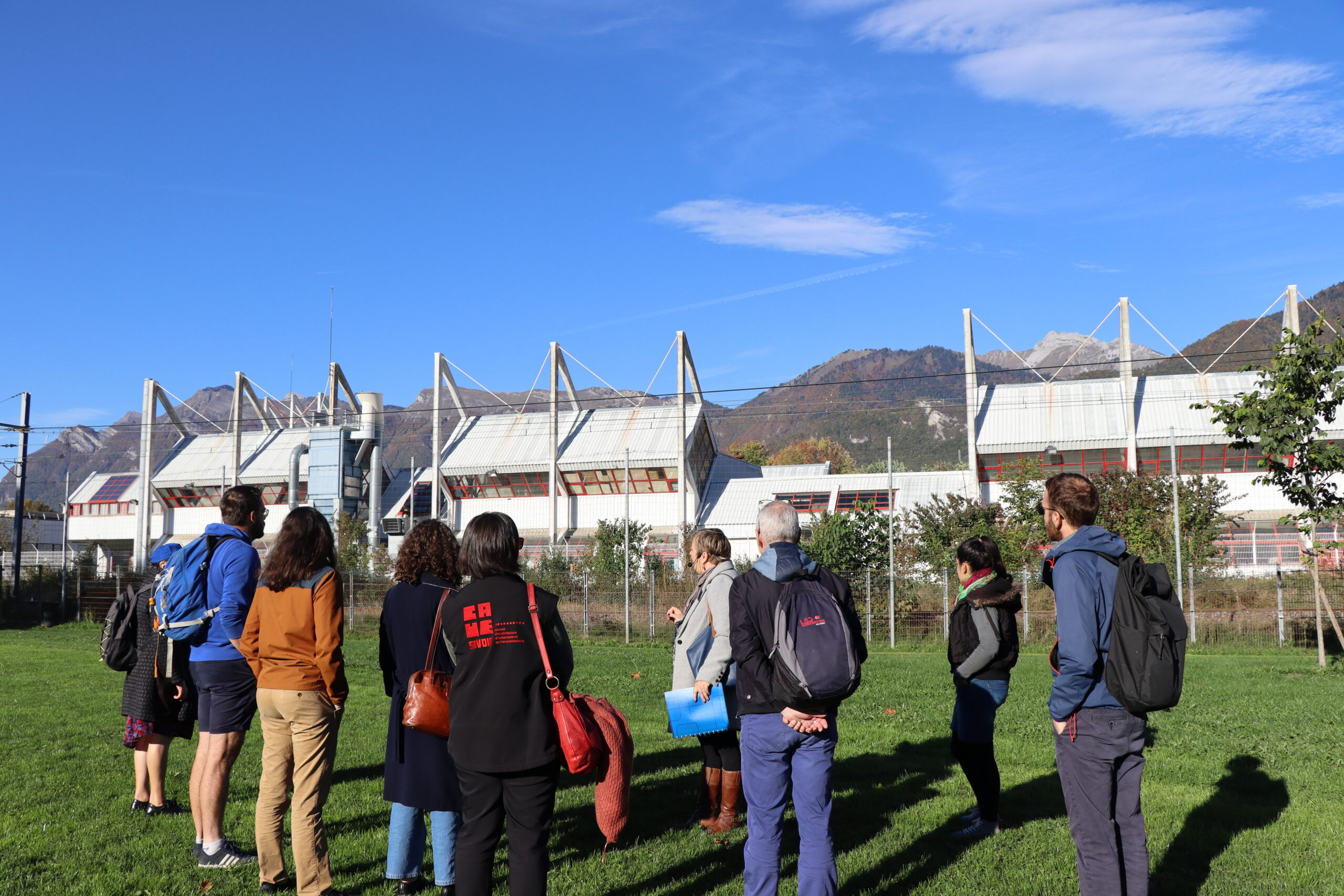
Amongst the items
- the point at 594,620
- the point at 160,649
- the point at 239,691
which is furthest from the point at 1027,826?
the point at 594,620

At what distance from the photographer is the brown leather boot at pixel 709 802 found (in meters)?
6.73

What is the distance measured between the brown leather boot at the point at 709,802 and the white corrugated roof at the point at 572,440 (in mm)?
37433

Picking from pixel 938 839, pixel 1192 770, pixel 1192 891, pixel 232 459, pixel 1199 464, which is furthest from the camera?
pixel 232 459

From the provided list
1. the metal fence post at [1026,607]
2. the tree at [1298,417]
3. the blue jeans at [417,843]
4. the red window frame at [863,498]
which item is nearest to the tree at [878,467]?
the red window frame at [863,498]

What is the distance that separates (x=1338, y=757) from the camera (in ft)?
28.1

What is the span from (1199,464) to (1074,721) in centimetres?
3936

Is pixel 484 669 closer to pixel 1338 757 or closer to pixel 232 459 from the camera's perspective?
pixel 1338 757

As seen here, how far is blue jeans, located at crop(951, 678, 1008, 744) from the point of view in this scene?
6.45m

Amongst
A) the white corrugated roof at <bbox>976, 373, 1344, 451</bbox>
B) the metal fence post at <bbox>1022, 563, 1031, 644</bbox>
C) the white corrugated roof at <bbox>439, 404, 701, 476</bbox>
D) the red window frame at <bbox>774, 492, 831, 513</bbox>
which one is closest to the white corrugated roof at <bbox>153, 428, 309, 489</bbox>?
the white corrugated roof at <bbox>439, 404, 701, 476</bbox>

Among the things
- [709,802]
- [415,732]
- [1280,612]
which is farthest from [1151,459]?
[415,732]

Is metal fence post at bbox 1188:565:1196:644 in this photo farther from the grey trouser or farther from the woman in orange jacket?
the woman in orange jacket

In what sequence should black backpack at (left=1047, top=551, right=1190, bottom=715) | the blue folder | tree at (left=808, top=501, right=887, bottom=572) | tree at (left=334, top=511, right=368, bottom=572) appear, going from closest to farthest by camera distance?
black backpack at (left=1047, top=551, right=1190, bottom=715), the blue folder, tree at (left=808, top=501, right=887, bottom=572), tree at (left=334, top=511, right=368, bottom=572)

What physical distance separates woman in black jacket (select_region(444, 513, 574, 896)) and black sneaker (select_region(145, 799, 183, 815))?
13.0ft

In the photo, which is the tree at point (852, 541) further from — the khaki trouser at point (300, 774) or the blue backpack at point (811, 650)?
the blue backpack at point (811, 650)
